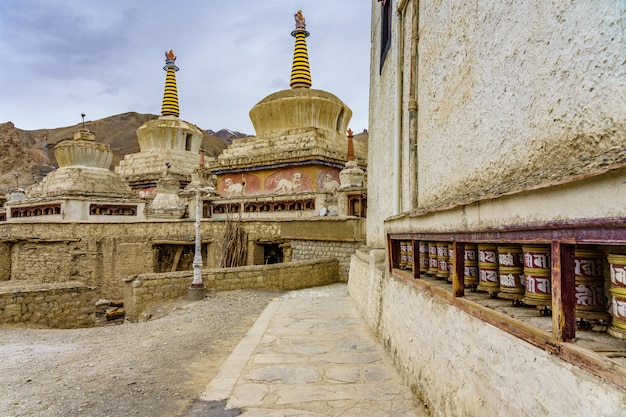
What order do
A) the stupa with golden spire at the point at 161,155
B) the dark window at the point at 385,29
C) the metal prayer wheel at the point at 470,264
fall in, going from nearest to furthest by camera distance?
the metal prayer wheel at the point at 470,264, the dark window at the point at 385,29, the stupa with golden spire at the point at 161,155

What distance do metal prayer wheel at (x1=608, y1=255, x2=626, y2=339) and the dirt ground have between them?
9.68ft

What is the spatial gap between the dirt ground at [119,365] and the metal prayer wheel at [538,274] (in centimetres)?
265

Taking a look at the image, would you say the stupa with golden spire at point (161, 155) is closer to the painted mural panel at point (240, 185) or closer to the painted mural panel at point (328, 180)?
the painted mural panel at point (240, 185)

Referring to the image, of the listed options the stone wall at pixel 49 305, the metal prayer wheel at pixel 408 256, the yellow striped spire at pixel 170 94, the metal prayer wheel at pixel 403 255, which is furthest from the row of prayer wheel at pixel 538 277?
the yellow striped spire at pixel 170 94

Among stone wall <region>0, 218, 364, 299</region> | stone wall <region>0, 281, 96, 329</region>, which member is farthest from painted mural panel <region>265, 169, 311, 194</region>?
stone wall <region>0, 281, 96, 329</region>

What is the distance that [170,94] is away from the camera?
31531mm

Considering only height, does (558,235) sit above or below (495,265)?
above

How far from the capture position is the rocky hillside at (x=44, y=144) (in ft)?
136

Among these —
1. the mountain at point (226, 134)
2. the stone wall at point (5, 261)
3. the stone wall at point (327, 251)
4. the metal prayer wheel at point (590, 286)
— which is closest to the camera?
the metal prayer wheel at point (590, 286)

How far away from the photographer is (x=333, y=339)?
559 cm

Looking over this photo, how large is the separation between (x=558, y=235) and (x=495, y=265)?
92cm

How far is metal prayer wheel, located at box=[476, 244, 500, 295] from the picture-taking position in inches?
99.8

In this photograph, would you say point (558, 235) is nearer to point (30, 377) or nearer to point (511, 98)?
point (511, 98)

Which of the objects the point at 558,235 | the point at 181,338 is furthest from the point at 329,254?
the point at 558,235
